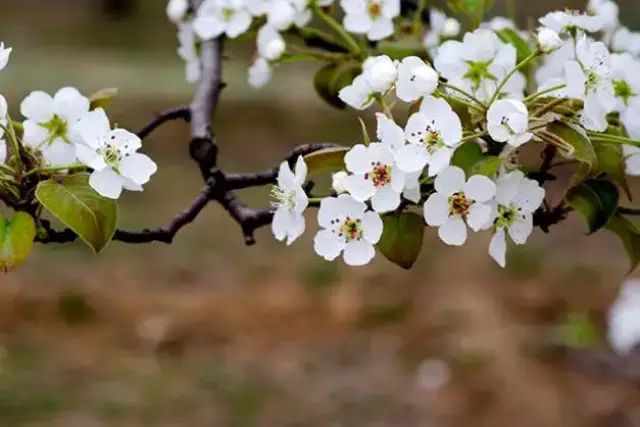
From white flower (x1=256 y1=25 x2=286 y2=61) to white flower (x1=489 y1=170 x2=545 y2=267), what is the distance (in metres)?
0.25

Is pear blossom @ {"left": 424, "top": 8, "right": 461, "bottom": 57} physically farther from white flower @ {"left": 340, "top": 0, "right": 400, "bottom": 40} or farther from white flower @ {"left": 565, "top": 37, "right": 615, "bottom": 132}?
white flower @ {"left": 565, "top": 37, "right": 615, "bottom": 132}

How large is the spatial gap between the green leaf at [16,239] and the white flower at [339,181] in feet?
0.51

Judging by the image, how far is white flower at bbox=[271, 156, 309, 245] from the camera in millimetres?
437

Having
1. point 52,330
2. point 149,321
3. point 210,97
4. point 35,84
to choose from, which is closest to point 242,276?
point 149,321

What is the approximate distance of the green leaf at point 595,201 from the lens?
0.48 metres

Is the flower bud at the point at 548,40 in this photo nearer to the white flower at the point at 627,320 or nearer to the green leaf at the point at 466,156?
the green leaf at the point at 466,156

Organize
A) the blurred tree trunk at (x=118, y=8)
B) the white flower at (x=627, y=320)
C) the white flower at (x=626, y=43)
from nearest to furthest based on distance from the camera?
the white flower at (x=626, y=43)
the white flower at (x=627, y=320)
the blurred tree trunk at (x=118, y=8)

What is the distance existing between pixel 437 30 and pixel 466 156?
0.91 ft

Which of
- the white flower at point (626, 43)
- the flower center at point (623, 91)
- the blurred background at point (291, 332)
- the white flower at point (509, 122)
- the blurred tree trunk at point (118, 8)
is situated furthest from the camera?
the blurred tree trunk at point (118, 8)

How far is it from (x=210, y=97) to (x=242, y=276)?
1552mm

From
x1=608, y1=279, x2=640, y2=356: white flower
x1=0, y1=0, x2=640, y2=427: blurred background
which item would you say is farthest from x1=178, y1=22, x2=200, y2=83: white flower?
x1=608, y1=279, x2=640, y2=356: white flower

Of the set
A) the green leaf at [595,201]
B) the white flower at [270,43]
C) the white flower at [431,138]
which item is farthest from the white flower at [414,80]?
the white flower at [270,43]

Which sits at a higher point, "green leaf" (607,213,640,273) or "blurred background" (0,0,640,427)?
"green leaf" (607,213,640,273)

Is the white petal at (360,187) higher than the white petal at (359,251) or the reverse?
higher
